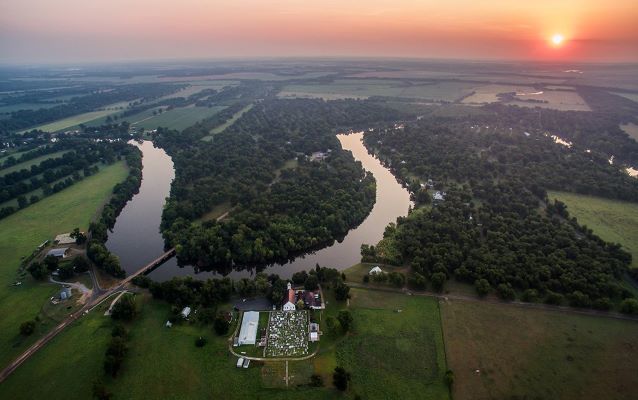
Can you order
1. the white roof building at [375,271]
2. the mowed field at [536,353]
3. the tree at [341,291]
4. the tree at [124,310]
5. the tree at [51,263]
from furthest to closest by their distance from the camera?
1. the tree at [51,263]
2. the white roof building at [375,271]
3. the tree at [341,291]
4. the tree at [124,310]
5. the mowed field at [536,353]

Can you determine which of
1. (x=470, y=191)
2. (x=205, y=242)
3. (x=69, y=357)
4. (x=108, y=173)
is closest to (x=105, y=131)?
(x=108, y=173)

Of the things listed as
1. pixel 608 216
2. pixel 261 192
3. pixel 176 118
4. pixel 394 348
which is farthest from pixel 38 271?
pixel 176 118

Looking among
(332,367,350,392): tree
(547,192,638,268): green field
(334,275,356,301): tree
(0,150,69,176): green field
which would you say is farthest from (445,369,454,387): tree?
(0,150,69,176): green field

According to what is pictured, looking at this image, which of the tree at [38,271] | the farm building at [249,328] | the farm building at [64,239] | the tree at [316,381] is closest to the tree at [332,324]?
the tree at [316,381]

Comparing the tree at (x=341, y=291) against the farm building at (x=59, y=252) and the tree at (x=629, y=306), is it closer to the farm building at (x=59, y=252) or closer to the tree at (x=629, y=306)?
the tree at (x=629, y=306)

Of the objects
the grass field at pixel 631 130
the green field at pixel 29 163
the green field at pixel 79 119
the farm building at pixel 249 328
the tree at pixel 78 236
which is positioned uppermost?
the green field at pixel 79 119

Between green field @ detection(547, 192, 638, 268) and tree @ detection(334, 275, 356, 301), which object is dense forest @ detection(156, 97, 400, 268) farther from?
green field @ detection(547, 192, 638, 268)
